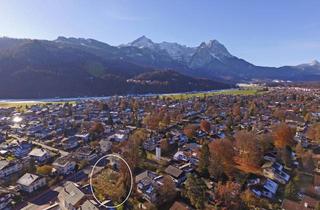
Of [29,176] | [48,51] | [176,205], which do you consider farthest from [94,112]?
[48,51]

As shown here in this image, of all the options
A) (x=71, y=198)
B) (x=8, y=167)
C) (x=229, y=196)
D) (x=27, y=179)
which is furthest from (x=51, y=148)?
(x=229, y=196)

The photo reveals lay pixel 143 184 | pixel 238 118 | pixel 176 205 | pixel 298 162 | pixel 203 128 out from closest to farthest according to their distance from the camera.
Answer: pixel 176 205 → pixel 143 184 → pixel 298 162 → pixel 203 128 → pixel 238 118

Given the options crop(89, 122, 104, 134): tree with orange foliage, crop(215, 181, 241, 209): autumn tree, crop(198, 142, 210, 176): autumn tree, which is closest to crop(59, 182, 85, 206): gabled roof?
crop(215, 181, 241, 209): autumn tree

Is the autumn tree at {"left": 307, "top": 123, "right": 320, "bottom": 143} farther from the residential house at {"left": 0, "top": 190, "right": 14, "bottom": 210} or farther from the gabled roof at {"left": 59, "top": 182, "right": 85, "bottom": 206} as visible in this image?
the residential house at {"left": 0, "top": 190, "right": 14, "bottom": 210}

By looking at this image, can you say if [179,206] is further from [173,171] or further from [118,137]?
[118,137]

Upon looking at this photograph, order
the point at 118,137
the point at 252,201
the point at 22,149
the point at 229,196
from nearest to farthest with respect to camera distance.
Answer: the point at 229,196
the point at 252,201
the point at 22,149
the point at 118,137

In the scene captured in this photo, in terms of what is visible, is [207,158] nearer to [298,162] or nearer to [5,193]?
[298,162]
